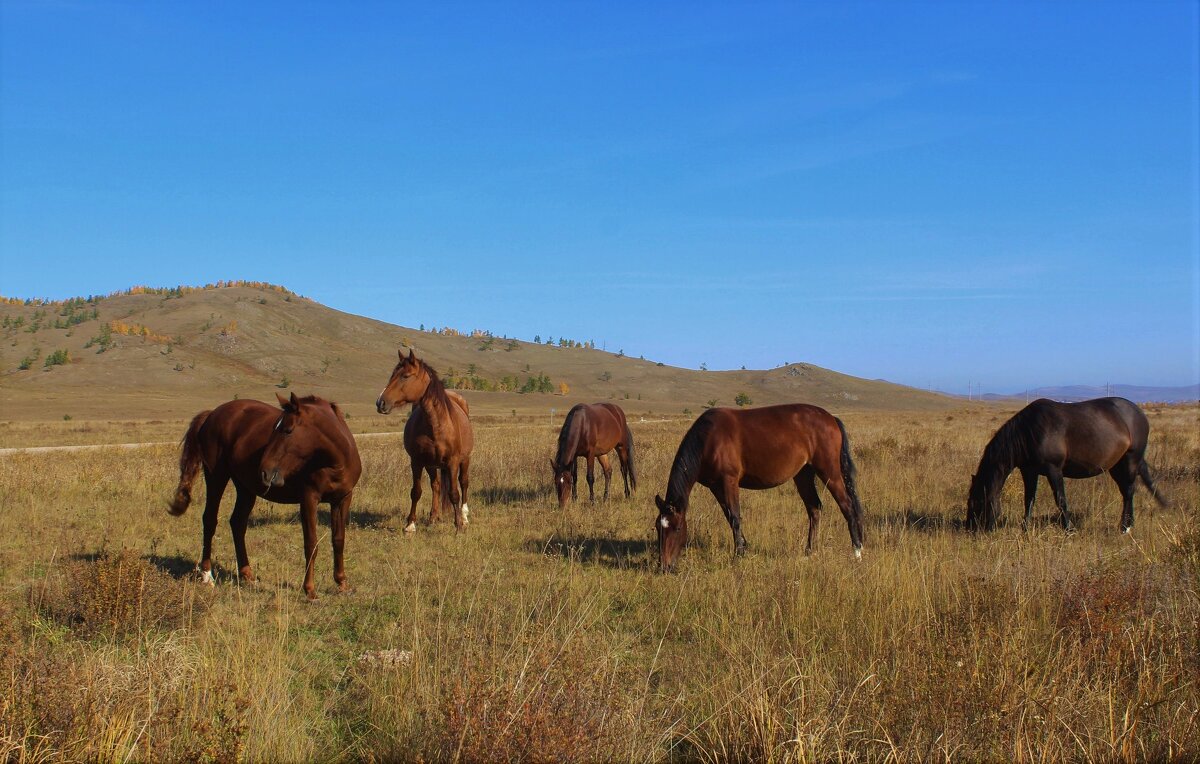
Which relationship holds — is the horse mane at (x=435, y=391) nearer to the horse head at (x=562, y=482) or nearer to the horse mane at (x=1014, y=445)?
the horse head at (x=562, y=482)

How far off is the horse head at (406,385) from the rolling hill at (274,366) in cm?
4950

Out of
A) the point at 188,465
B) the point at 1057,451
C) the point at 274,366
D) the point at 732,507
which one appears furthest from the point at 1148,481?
the point at 274,366

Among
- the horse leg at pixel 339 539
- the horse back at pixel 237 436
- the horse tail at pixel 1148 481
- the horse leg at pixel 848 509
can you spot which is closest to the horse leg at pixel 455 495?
the horse leg at pixel 339 539

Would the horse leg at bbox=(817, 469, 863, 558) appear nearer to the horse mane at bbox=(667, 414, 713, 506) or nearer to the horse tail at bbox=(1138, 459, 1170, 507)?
the horse mane at bbox=(667, 414, 713, 506)

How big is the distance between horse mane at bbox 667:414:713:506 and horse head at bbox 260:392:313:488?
3.86 m

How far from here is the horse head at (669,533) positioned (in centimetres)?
753

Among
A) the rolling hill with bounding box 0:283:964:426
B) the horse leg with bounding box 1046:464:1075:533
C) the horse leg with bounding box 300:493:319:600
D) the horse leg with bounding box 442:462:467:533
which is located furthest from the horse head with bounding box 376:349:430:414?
the rolling hill with bounding box 0:283:964:426

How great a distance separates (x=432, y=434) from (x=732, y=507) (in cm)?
456

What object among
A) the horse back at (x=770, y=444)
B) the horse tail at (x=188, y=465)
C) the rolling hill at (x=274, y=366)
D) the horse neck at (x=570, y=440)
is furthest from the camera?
the rolling hill at (x=274, y=366)

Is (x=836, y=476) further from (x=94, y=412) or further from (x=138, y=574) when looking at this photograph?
(x=94, y=412)

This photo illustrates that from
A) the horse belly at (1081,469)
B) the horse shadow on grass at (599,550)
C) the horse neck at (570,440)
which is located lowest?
the horse shadow on grass at (599,550)

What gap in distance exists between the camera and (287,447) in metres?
6.79

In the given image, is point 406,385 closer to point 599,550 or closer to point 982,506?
point 599,550

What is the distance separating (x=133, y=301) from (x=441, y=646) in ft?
491
